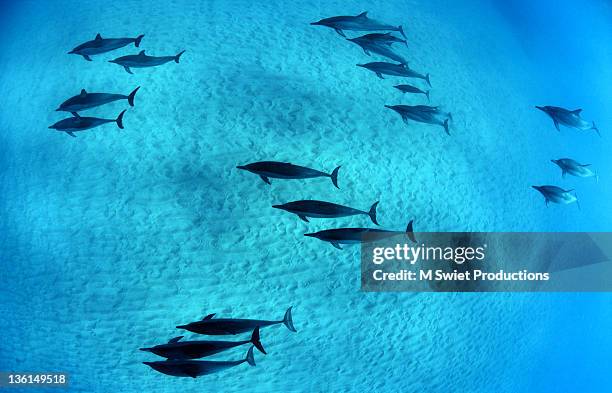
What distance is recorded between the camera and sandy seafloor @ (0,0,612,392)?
3232 mm

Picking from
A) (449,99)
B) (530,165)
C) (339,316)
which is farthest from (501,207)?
(339,316)

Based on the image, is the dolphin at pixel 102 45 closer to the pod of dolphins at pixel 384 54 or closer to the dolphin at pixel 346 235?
the pod of dolphins at pixel 384 54

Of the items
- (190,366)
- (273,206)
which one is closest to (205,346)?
(190,366)

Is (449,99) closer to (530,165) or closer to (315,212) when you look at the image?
(530,165)

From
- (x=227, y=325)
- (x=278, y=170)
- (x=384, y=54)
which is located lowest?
(x=227, y=325)

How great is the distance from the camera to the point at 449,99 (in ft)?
15.4

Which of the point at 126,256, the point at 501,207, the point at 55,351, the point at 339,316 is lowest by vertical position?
the point at 55,351

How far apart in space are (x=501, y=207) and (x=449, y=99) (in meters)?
1.33

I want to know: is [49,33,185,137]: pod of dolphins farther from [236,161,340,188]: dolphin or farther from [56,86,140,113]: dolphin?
[236,161,340,188]: dolphin

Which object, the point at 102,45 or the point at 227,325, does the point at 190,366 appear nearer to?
the point at 227,325

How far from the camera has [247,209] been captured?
3396 mm

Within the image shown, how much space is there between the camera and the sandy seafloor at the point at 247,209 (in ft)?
10.6

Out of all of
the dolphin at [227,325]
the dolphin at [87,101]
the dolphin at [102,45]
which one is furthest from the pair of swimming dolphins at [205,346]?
the dolphin at [102,45]

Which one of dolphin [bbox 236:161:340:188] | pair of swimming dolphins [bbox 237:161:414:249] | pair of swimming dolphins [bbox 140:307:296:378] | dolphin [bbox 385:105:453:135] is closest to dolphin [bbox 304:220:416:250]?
pair of swimming dolphins [bbox 237:161:414:249]
